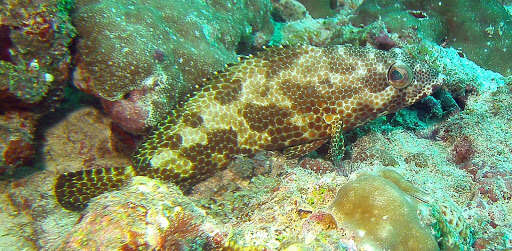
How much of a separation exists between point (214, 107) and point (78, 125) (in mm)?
2683

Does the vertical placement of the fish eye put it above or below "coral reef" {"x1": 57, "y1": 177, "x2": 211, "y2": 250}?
above

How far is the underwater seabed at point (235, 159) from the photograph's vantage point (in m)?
2.29

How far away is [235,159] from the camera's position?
4258 mm

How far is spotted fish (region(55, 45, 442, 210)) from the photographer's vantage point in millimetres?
4219

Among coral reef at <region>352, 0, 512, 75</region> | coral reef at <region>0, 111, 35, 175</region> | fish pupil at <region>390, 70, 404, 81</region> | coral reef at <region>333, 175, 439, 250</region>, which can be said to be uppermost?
coral reef at <region>352, 0, 512, 75</region>

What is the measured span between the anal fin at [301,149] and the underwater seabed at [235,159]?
0.22 metres

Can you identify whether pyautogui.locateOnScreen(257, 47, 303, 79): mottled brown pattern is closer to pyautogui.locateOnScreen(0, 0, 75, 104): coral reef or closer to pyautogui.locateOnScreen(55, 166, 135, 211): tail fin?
pyautogui.locateOnScreen(55, 166, 135, 211): tail fin

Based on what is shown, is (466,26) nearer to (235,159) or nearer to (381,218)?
(235,159)

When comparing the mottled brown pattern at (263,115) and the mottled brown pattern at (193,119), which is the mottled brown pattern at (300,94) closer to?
the mottled brown pattern at (263,115)

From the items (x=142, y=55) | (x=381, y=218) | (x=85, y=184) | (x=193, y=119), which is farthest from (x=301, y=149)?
(x=85, y=184)

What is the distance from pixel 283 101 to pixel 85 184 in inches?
115

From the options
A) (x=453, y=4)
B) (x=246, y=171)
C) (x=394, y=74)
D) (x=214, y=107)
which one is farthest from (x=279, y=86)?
(x=453, y=4)

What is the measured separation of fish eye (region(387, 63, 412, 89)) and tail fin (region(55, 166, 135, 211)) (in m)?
3.89

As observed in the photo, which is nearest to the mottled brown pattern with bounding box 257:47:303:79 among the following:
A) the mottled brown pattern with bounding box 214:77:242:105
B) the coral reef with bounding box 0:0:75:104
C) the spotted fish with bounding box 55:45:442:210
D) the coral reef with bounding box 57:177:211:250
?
the spotted fish with bounding box 55:45:442:210
